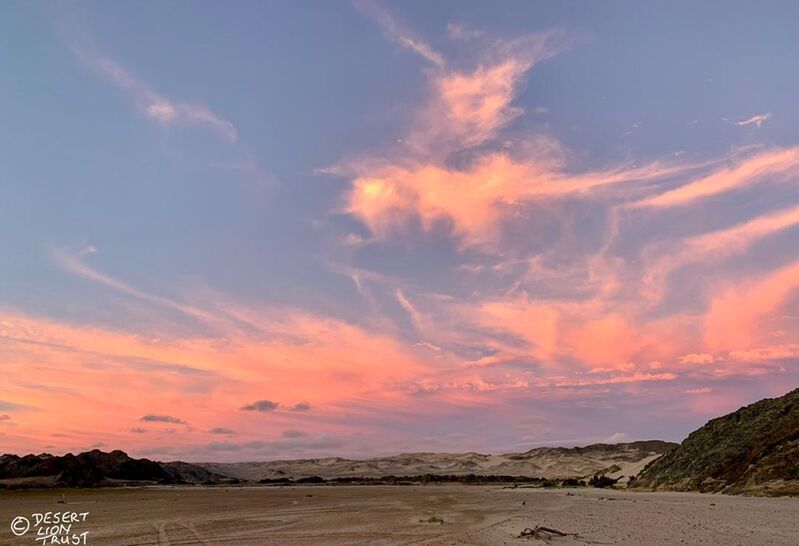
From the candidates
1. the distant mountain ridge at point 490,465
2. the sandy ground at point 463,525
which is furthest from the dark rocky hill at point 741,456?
the distant mountain ridge at point 490,465

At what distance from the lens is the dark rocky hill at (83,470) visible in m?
73.2

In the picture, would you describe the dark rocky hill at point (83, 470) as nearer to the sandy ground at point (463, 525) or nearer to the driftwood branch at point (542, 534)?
the sandy ground at point (463, 525)

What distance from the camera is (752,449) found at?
36500mm

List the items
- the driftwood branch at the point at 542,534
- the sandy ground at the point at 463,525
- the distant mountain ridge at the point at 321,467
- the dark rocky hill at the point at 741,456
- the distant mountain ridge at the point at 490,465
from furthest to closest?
the distant mountain ridge at the point at 490,465 → the distant mountain ridge at the point at 321,467 → the dark rocky hill at the point at 741,456 → the sandy ground at the point at 463,525 → the driftwood branch at the point at 542,534

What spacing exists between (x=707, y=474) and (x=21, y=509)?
43568 millimetres

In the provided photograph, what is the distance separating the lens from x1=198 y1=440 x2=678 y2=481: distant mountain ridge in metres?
104

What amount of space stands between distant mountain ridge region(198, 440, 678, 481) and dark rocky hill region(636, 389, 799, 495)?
159 feet

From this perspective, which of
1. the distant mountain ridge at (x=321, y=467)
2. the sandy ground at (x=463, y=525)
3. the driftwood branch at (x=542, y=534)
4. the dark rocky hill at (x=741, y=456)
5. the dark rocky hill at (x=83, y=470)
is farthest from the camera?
the distant mountain ridge at (x=321, y=467)

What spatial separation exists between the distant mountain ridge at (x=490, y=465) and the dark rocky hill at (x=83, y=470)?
107 feet

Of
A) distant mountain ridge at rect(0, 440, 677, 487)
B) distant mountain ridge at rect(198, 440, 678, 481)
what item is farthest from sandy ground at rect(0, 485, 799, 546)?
distant mountain ridge at rect(198, 440, 678, 481)

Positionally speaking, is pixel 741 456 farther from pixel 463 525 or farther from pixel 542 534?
pixel 542 534

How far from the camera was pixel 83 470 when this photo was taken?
249ft

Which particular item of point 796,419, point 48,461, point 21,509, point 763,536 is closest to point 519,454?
point 48,461

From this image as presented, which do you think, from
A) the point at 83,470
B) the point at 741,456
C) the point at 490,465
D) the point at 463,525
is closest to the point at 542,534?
the point at 463,525
